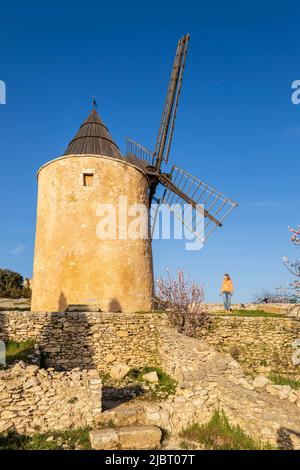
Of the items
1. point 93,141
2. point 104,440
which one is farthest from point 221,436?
point 93,141

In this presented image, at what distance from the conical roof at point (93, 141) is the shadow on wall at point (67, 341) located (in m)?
6.20

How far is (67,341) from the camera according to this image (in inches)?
323

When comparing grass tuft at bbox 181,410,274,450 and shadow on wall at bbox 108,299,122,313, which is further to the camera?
shadow on wall at bbox 108,299,122,313

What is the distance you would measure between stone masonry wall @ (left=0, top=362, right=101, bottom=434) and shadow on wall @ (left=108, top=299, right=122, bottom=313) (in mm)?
4748

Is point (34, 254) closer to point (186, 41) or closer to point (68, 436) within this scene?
point (68, 436)

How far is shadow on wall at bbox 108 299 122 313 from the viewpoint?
10.5 meters

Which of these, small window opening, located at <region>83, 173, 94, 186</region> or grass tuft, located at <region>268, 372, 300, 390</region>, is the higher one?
small window opening, located at <region>83, 173, 94, 186</region>

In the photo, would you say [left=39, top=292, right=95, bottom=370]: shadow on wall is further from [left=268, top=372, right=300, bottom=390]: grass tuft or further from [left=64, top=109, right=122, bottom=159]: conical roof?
[left=64, top=109, right=122, bottom=159]: conical roof

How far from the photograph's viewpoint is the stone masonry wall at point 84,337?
317 inches

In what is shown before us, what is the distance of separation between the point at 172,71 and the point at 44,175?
7995 millimetres

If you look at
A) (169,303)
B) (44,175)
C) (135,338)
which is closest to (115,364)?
(135,338)

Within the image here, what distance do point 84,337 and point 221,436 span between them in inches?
167

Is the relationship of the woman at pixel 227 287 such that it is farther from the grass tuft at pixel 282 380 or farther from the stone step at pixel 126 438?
the stone step at pixel 126 438

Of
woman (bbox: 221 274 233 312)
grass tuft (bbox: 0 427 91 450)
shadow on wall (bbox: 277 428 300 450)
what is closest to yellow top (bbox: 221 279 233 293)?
woman (bbox: 221 274 233 312)
